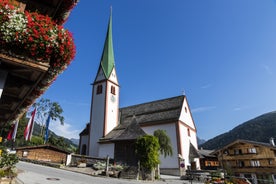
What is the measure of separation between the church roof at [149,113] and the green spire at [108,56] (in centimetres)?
791

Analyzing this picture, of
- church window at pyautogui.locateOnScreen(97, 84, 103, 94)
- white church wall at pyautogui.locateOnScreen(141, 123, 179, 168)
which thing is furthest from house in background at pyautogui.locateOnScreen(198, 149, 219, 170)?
church window at pyautogui.locateOnScreen(97, 84, 103, 94)

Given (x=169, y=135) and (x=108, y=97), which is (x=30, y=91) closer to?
(x=169, y=135)

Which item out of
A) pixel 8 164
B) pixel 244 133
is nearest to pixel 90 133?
pixel 8 164

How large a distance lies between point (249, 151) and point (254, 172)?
307 centimetres

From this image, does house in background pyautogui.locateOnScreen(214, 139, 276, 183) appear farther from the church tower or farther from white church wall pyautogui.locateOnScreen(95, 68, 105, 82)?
white church wall pyautogui.locateOnScreen(95, 68, 105, 82)

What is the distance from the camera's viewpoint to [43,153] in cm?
2845

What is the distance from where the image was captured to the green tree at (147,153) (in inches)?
739

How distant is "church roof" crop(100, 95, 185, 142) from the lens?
95.0 feet

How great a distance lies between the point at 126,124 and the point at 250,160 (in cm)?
2006

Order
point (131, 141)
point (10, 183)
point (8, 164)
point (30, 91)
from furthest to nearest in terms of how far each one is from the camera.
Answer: point (131, 141) → point (8, 164) → point (10, 183) → point (30, 91)

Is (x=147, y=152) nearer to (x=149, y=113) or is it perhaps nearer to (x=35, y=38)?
(x=149, y=113)

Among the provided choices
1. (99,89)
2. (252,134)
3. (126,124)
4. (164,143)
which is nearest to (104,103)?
(99,89)

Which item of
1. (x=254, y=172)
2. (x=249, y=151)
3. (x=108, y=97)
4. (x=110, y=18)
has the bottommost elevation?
(x=254, y=172)

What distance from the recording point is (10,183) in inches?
316
